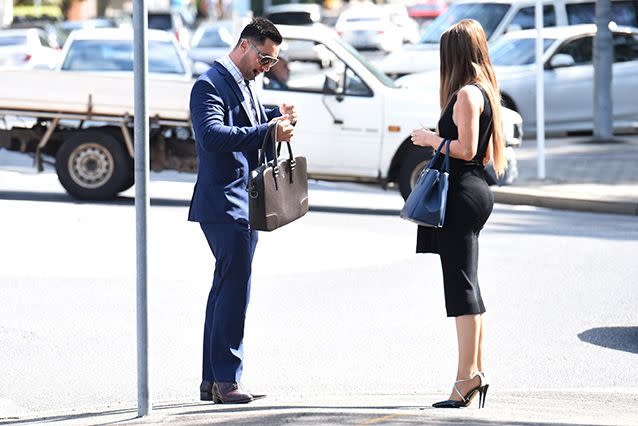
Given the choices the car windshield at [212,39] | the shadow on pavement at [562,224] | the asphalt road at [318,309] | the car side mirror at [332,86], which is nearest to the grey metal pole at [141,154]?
the asphalt road at [318,309]

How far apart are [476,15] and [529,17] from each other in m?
0.98

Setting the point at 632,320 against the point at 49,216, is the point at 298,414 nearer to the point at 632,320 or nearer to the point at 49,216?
the point at 632,320

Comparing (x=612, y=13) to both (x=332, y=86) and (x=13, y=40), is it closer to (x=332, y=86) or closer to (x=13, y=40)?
(x=332, y=86)

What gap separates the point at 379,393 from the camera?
7387 millimetres

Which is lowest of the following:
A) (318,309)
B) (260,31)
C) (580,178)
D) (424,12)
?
(318,309)

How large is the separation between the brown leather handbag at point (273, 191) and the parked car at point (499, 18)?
59.8 ft

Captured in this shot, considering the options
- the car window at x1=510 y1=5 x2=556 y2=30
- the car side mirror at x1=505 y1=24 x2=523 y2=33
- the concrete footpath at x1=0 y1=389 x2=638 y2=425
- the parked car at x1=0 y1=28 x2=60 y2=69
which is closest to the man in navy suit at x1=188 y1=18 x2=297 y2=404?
the concrete footpath at x1=0 y1=389 x2=638 y2=425

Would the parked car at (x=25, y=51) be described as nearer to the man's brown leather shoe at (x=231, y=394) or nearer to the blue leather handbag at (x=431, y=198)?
the man's brown leather shoe at (x=231, y=394)

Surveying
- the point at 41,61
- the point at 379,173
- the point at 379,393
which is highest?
the point at 41,61

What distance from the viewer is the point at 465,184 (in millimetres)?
6684

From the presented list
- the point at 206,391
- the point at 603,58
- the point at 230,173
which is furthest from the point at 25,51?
the point at 230,173

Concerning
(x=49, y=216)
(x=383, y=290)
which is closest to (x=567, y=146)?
(x=49, y=216)

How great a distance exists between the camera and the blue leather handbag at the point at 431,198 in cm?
655

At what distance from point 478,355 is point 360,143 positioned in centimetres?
855
